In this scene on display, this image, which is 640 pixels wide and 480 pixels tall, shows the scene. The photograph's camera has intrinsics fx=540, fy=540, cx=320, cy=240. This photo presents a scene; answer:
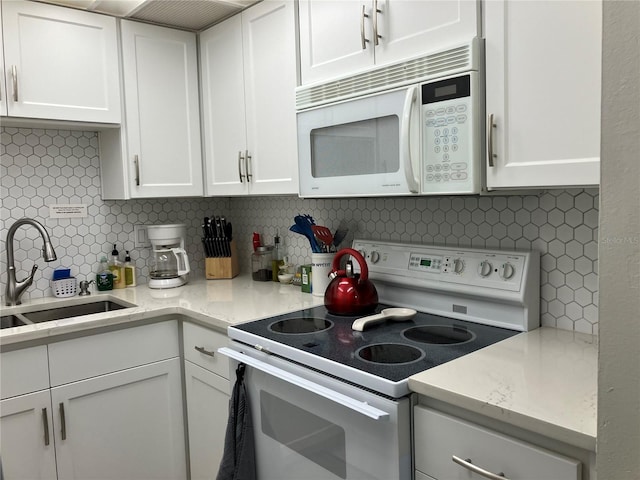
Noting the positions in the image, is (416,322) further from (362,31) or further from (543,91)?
(362,31)

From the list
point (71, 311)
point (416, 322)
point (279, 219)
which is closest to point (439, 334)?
point (416, 322)

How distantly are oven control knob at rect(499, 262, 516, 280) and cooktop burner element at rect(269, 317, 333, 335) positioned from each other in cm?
59

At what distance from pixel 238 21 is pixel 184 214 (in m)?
1.08

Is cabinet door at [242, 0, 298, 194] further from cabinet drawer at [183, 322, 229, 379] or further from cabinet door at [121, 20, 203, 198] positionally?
cabinet drawer at [183, 322, 229, 379]

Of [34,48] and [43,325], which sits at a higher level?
[34,48]

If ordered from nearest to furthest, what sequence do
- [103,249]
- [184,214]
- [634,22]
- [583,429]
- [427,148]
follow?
[634,22], [583,429], [427,148], [103,249], [184,214]

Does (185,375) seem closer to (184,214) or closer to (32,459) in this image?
(32,459)

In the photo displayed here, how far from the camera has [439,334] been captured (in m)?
1.69

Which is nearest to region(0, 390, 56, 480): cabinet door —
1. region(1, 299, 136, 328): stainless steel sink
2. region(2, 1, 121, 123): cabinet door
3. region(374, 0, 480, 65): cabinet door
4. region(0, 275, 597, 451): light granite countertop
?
region(0, 275, 597, 451): light granite countertop

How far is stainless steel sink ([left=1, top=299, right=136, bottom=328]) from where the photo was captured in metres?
2.29

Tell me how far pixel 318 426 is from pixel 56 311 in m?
1.50

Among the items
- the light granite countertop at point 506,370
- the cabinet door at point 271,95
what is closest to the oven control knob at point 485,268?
the light granite countertop at point 506,370

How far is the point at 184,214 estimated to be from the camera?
117 inches

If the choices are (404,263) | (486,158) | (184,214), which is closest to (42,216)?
(184,214)
